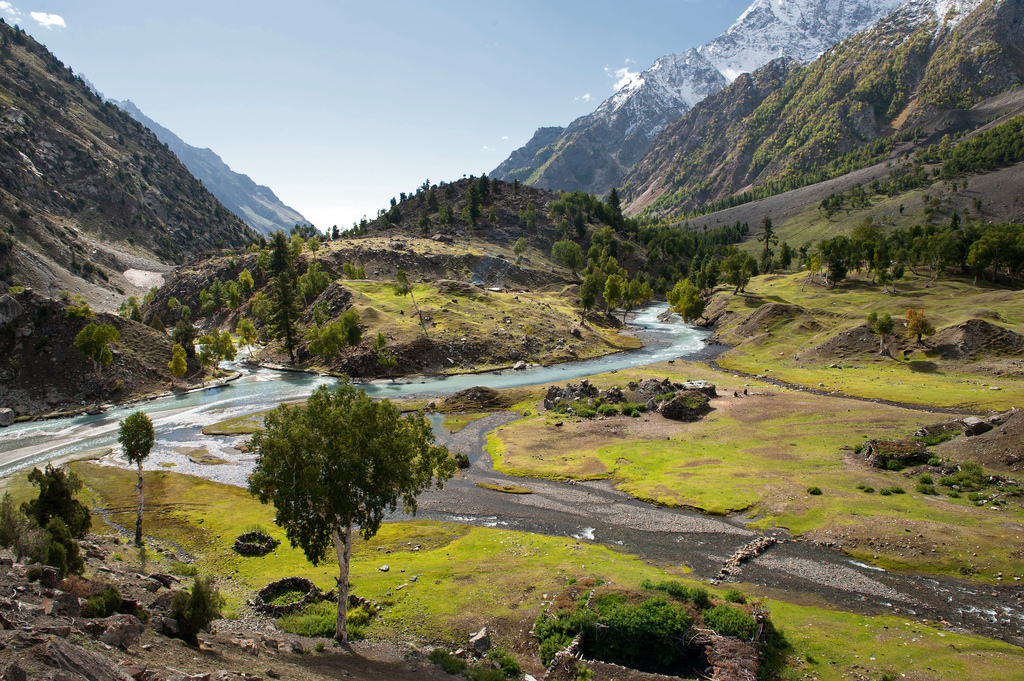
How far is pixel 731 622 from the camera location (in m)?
25.9

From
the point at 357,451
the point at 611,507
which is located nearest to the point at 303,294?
the point at 611,507

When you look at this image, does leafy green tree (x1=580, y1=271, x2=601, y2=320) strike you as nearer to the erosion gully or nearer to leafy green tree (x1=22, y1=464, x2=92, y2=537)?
the erosion gully

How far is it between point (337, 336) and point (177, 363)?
31.8 m

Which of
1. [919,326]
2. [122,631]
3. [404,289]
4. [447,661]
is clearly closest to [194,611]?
[122,631]

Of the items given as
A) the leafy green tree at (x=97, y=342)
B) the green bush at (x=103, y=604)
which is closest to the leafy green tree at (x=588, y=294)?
the leafy green tree at (x=97, y=342)

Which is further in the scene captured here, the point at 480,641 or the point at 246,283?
the point at 246,283

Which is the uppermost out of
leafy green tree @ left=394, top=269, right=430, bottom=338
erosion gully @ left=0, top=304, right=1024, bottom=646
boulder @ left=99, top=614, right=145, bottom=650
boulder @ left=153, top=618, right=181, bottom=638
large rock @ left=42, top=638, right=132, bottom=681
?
leafy green tree @ left=394, top=269, right=430, bottom=338

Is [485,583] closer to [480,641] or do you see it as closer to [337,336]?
[480,641]

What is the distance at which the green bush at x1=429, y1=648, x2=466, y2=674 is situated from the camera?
83.1ft

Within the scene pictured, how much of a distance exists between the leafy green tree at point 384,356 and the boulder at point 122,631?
3886 inches

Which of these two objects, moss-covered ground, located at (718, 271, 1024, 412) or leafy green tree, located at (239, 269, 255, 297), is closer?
moss-covered ground, located at (718, 271, 1024, 412)

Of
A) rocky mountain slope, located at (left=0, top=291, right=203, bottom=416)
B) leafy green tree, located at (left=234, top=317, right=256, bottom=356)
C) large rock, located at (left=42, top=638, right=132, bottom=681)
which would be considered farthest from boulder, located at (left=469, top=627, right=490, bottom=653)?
leafy green tree, located at (left=234, top=317, right=256, bottom=356)

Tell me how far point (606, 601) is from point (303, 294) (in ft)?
502

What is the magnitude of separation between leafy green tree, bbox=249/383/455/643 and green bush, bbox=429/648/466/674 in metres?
5.00
